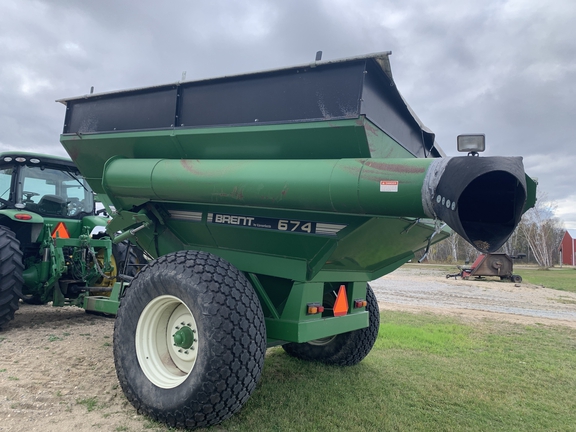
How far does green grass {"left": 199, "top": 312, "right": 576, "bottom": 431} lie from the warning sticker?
68.8 inches

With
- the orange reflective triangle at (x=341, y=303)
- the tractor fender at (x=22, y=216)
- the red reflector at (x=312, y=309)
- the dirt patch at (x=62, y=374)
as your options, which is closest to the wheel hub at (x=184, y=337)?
the dirt patch at (x=62, y=374)

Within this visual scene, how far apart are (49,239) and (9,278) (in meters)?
0.91

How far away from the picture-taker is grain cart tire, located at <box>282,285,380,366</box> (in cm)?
456

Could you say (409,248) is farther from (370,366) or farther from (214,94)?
(214,94)

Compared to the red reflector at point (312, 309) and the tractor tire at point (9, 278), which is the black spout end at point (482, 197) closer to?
the red reflector at point (312, 309)

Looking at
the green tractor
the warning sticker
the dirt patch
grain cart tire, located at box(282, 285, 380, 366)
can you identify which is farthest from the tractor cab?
the warning sticker

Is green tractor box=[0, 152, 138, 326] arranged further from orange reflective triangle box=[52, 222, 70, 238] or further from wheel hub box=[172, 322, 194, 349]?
wheel hub box=[172, 322, 194, 349]

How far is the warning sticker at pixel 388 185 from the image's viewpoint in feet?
8.57

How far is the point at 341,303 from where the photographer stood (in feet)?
12.9

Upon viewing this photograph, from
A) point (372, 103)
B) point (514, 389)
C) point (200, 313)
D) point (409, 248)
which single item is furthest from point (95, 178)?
point (514, 389)

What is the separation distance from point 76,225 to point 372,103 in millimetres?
5678

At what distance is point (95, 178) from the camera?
4.47 m

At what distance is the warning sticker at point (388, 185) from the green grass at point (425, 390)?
5.73 ft

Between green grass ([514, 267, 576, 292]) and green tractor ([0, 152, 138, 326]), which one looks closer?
green tractor ([0, 152, 138, 326])
